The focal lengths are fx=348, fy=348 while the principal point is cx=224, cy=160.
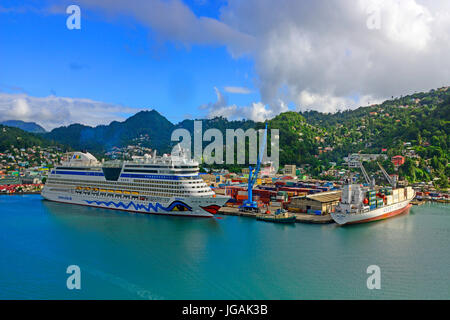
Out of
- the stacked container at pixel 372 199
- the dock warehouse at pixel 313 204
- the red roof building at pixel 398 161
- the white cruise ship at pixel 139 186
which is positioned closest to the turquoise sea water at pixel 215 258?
the white cruise ship at pixel 139 186

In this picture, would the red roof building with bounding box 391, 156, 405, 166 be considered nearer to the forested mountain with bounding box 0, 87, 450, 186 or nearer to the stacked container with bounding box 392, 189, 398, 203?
the forested mountain with bounding box 0, 87, 450, 186

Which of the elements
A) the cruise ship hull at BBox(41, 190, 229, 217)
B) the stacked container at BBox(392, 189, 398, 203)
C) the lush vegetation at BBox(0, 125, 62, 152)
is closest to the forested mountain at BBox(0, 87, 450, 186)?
the lush vegetation at BBox(0, 125, 62, 152)

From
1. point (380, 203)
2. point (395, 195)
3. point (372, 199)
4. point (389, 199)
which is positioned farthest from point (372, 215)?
point (395, 195)

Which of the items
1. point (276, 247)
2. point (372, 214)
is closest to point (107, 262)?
point (276, 247)

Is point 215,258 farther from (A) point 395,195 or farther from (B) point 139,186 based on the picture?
(A) point 395,195

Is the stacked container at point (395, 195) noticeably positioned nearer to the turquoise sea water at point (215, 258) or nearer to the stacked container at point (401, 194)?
the stacked container at point (401, 194)
